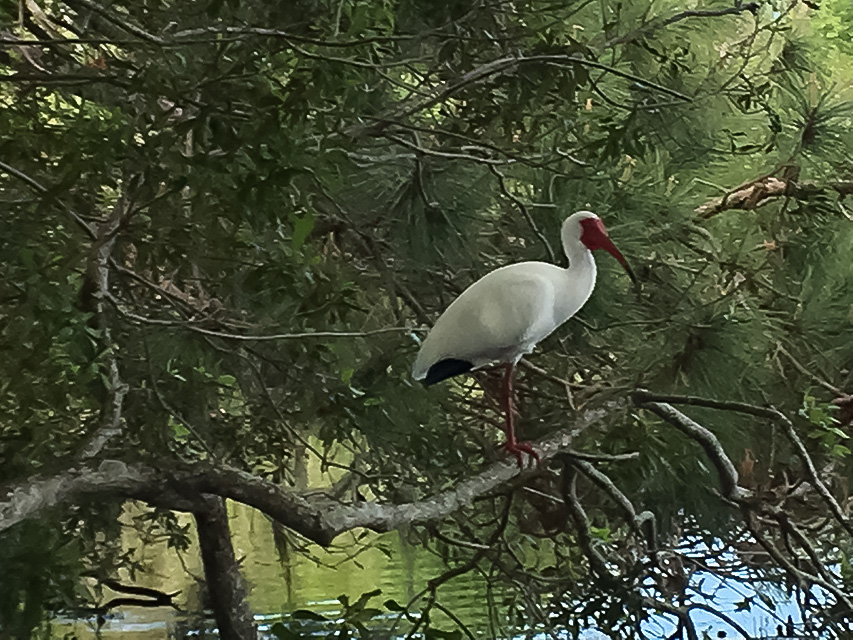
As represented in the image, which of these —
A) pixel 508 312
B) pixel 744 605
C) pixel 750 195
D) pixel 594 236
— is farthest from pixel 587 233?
pixel 744 605

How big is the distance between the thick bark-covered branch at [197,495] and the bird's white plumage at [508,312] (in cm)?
13

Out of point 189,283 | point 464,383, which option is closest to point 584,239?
point 464,383

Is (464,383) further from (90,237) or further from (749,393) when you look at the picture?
(90,237)

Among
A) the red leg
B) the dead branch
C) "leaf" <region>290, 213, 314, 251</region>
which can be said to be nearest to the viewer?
"leaf" <region>290, 213, 314, 251</region>

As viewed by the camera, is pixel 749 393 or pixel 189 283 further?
pixel 749 393

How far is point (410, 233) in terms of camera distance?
35.7 inches

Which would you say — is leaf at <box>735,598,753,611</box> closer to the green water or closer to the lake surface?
the lake surface

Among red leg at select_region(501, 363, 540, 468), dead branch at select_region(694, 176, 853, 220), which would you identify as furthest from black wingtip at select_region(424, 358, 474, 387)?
dead branch at select_region(694, 176, 853, 220)

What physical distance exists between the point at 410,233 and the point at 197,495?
0.34m

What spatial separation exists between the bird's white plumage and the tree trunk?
31 cm

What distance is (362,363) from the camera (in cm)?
89

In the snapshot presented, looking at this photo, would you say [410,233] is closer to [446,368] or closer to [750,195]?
[446,368]

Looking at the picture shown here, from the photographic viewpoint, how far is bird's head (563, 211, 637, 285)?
2.60 feet

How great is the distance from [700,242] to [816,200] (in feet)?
0.41
